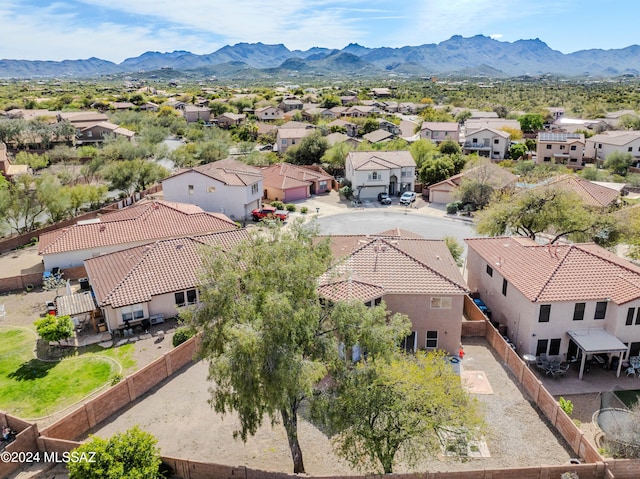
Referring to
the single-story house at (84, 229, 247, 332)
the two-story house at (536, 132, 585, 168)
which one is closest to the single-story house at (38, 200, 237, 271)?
the single-story house at (84, 229, 247, 332)

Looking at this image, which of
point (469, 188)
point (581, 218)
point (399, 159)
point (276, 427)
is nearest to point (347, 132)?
point (399, 159)

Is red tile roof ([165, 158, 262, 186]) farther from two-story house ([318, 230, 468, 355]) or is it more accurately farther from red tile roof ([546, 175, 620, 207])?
red tile roof ([546, 175, 620, 207])

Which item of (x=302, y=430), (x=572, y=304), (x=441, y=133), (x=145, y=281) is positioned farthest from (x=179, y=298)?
(x=441, y=133)

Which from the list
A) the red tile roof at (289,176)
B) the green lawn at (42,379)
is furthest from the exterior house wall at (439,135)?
the green lawn at (42,379)

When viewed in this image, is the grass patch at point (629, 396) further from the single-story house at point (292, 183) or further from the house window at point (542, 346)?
the single-story house at point (292, 183)

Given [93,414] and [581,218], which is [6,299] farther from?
[581,218]

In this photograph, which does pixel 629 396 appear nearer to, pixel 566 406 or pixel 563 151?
pixel 566 406
